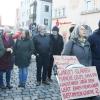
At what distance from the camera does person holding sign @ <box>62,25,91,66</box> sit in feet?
20.8

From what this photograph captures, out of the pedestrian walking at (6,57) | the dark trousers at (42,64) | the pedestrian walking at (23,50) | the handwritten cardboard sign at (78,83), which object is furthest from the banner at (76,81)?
the dark trousers at (42,64)

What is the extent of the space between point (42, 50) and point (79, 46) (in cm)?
462

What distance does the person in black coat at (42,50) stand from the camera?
10859mm

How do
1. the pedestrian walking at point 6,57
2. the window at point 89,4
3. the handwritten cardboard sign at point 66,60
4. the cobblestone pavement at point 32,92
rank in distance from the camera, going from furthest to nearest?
the window at point 89,4 → the pedestrian walking at point 6,57 → the cobblestone pavement at point 32,92 → the handwritten cardboard sign at point 66,60

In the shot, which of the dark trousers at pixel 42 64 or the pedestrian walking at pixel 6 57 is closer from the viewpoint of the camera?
the pedestrian walking at pixel 6 57

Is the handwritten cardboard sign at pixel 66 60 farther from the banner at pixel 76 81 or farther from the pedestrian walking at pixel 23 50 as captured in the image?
the pedestrian walking at pixel 23 50

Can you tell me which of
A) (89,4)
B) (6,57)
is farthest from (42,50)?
(89,4)

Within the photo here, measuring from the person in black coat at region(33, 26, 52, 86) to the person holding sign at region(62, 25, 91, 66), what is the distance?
438 centimetres

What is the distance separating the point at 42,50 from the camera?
11.0 meters

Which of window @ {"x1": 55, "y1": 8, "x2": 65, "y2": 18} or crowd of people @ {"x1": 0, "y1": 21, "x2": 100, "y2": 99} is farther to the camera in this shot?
window @ {"x1": 55, "y1": 8, "x2": 65, "y2": 18}

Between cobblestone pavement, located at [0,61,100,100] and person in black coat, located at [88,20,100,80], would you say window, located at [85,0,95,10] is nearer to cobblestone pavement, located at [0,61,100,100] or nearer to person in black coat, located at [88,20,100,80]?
cobblestone pavement, located at [0,61,100,100]

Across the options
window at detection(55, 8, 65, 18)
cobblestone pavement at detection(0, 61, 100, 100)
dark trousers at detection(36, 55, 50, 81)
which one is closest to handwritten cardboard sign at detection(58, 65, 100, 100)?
cobblestone pavement at detection(0, 61, 100, 100)

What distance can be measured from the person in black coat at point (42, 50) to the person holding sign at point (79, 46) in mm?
4383

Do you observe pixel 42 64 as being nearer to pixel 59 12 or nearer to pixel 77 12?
pixel 77 12
